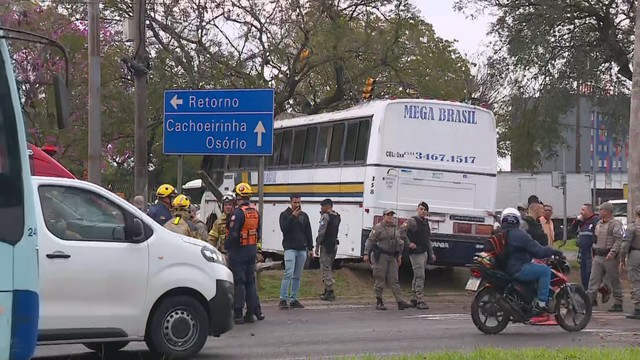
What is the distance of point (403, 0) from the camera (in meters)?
28.0

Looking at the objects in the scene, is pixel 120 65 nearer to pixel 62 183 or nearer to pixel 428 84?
pixel 428 84

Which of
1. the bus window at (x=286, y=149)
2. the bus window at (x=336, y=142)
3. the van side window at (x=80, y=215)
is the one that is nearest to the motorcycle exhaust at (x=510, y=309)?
the van side window at (x=80, y=215)

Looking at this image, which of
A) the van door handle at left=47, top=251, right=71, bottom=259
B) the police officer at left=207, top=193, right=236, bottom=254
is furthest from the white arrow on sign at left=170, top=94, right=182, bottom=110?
the van door handle at left=47, top=251, right=71, bottom=259

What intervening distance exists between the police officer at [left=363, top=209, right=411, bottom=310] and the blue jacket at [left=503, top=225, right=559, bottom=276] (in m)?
3.54

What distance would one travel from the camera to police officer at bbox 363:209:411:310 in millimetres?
16547

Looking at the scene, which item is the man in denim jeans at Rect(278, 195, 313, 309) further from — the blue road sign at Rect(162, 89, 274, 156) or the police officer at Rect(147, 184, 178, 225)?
the police officer at Rect(147, 184, 178, 225)

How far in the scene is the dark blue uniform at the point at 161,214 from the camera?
13445 millimetres

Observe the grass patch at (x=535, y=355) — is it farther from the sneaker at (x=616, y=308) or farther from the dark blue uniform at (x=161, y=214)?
the sneaker at (x=616, y=308)

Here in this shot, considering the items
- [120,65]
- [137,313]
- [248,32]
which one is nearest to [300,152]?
[248,32]

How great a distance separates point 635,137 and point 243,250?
984cm

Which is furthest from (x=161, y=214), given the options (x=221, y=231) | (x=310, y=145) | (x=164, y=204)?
(x=310, y=145)

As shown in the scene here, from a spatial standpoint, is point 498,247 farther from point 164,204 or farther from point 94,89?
point 94,89

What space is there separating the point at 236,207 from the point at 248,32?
46.3 ft

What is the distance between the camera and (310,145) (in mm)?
22469
